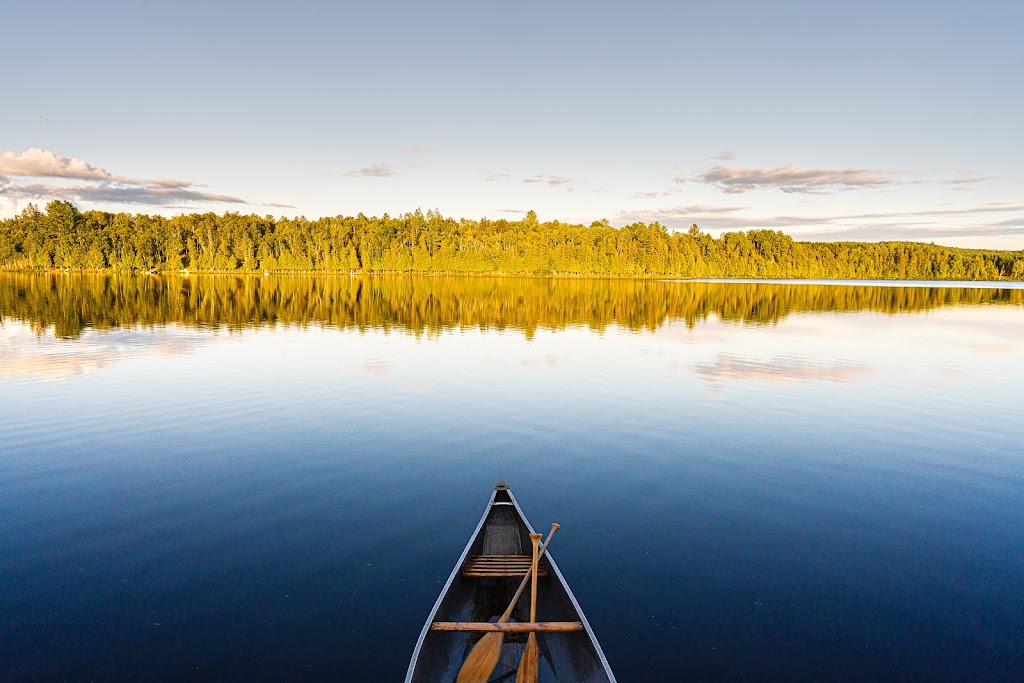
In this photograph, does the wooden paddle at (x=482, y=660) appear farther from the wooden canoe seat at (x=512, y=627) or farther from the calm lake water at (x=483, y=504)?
the calm lake water at (x=483, y=504)

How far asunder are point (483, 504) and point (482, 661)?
625 cm

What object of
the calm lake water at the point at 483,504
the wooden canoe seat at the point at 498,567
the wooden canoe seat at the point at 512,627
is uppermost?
the wooden canoe seat at the point at 512,627

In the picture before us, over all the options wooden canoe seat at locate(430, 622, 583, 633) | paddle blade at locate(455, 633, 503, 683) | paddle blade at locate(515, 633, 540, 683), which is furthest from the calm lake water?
paddle blade at locate(515, 633, 540, 683)

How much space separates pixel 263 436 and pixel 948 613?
60.3 ft

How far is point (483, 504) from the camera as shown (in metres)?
14.0

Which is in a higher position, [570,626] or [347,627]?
[570,626]

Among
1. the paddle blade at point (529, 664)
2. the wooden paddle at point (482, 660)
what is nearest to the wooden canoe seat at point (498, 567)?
the wooden paddle at point (482, 660)

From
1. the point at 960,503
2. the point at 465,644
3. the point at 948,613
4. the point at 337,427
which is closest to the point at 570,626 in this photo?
the point at 465,644

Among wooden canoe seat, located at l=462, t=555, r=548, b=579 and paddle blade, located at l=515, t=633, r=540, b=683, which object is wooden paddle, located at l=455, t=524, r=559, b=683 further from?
wooden canoe seat, located at l=462, t=555, r=548, b=579

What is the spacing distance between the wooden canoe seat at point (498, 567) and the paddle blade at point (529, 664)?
1737 millimetres

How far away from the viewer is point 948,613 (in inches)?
392

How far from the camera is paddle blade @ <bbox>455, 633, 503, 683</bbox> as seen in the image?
7574 mm

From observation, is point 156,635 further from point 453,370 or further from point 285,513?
point 453,370

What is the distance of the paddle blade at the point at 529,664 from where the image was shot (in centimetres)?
751
